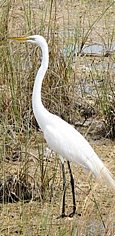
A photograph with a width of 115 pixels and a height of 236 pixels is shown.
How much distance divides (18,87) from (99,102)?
70 centimetres

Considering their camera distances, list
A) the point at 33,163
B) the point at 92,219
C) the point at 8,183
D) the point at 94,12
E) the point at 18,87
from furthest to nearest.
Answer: the point at 94,12, the point at 18,87, the point at 33,163, the point at 8,183, the point at 92,219

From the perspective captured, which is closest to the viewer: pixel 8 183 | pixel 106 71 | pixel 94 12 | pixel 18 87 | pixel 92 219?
pixel 92 219

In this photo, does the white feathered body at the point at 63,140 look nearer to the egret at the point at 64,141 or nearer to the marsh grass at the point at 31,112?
the egret at the point at 64,141

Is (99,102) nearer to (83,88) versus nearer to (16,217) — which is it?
(83,88)

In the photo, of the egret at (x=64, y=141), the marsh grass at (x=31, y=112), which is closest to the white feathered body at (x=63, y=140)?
the egret at (x=64, y=141)

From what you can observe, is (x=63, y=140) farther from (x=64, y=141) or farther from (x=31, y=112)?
(x=31, y=112)

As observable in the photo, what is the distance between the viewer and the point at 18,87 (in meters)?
6.22

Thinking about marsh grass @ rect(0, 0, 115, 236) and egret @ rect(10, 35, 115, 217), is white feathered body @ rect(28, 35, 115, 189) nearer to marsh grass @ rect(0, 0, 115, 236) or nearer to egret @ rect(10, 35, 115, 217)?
egret @ rect(10, 35, 115, 217)

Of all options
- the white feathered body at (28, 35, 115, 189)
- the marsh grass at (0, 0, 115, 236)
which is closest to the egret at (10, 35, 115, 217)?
the white feathered body at (28, 35, 115, 189)

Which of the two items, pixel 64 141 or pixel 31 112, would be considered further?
pixel 31 112

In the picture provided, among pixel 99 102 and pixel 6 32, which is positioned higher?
pixel 6 32

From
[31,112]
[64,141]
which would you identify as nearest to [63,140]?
[64,141]

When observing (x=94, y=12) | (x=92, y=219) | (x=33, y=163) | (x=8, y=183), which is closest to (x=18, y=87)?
(x=33, y=163)

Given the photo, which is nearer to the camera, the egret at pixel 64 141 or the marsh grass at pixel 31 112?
the egret at pixel 64 141
